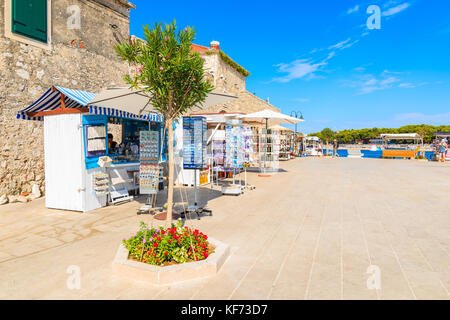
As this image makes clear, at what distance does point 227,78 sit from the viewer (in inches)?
715

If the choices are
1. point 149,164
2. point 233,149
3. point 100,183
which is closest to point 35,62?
point 100,183

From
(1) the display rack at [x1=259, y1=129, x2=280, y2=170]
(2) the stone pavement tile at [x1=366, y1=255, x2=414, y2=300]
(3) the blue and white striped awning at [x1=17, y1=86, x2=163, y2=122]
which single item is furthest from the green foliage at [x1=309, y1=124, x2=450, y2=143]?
(2) the stone pavement tile at [x1=366, y1=255, x2=414, y2=300]

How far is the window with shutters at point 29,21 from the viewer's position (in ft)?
24.3

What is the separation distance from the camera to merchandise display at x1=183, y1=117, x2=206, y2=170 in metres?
5.86

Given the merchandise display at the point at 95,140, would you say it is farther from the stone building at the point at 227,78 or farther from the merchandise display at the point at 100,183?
the stone building at the point at 227,78

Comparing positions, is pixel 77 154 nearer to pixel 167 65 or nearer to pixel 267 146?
pixel 167 65

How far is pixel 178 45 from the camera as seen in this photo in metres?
3.73

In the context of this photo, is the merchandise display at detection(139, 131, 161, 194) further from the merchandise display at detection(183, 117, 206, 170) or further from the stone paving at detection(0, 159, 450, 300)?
the merchandise display at detection(183, 117, 206, 170)

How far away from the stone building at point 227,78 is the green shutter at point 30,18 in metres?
6.58

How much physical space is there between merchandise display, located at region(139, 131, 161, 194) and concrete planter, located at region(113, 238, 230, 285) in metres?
2.98

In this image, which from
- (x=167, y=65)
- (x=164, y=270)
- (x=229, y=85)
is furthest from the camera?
(x=229, y=85)

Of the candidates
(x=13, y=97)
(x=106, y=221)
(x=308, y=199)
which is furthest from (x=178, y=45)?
(x=13, y=97)

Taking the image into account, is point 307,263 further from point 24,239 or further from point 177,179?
point 177,179

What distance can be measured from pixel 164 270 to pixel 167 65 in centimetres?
245
